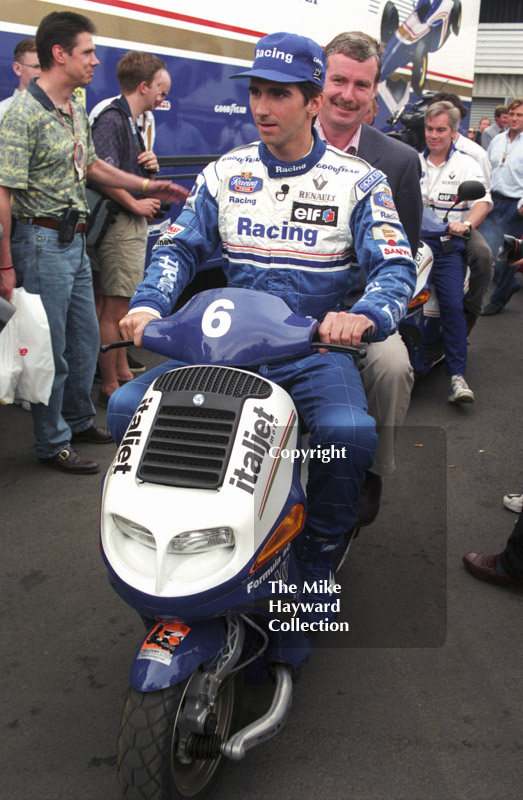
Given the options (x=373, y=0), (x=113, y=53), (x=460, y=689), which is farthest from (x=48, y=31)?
(x=373, y=0)

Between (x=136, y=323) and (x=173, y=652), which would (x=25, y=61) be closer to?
(x=136, y=323)

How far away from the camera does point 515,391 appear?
244 inches

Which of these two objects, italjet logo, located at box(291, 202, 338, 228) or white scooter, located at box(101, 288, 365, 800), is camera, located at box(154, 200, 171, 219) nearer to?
italjet logo, located at box(291, 202, 338, 228)

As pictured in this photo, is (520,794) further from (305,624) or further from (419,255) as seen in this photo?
(419,255)

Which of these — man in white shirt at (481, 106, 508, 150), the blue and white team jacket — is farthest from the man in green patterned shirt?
man in white shirt at (481, 106, 508, 150)

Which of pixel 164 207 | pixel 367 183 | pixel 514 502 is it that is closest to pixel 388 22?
pixel 164 207

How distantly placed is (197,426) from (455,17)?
9207mm

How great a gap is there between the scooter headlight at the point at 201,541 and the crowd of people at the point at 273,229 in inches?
23.1

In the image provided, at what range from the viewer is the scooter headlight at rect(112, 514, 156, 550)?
6.51 feet

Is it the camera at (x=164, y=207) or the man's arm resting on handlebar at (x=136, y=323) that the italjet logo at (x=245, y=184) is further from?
the camera at (x=164, y=207)

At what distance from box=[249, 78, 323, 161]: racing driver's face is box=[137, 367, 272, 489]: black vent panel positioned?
35.9 inches

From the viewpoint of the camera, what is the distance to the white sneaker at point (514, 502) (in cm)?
416

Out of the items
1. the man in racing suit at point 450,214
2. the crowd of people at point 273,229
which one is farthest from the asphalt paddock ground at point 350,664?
the man in racing suit at point 450,214

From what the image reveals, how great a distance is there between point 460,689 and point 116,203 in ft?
12.1
